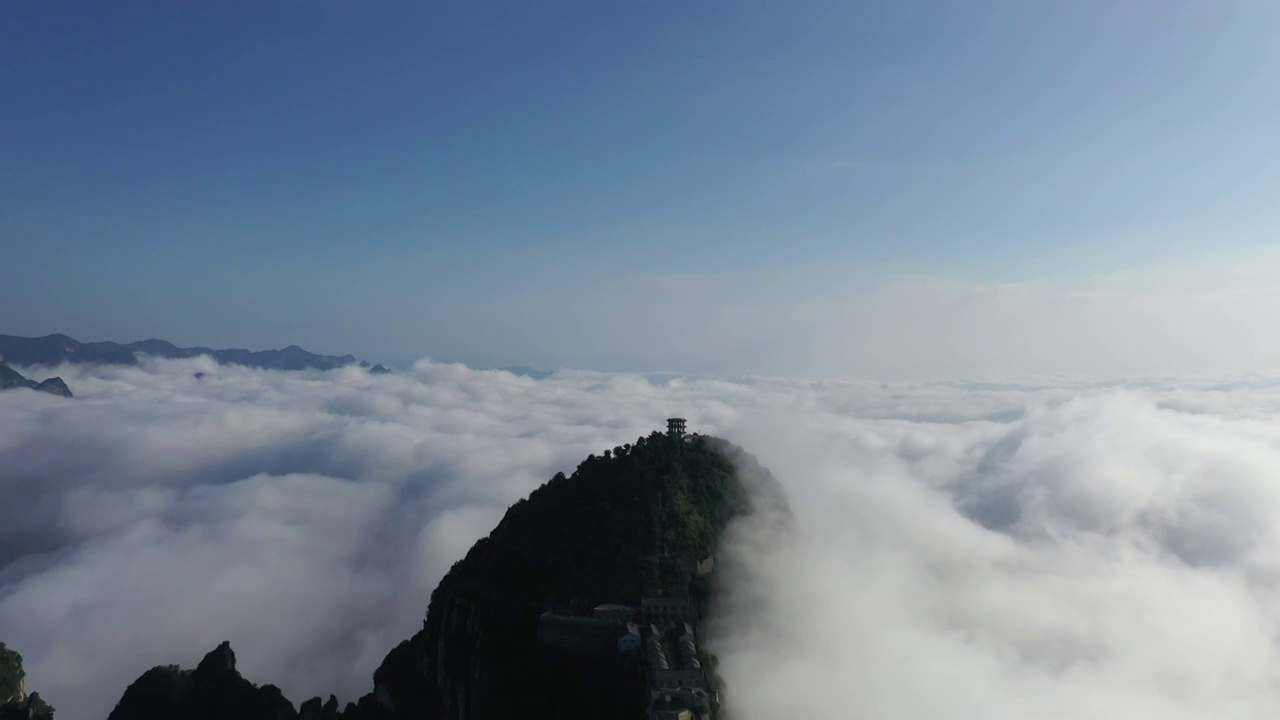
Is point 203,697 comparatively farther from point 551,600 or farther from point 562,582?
point 562,582

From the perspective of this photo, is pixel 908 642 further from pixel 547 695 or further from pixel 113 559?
pixel 113 559

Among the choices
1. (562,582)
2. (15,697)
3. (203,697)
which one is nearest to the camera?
(562,582)

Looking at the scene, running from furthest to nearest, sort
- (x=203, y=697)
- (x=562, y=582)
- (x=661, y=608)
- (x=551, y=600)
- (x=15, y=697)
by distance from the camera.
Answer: (x=203, y=697)
(x=15, y=697)
(x=562, y=582)
(x=551, y=600)
(x=661, y=608)

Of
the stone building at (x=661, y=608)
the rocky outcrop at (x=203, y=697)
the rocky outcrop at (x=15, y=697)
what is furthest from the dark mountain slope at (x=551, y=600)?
the rocky outcrop at (x=15, y=697)

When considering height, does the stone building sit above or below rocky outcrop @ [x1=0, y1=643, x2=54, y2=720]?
above

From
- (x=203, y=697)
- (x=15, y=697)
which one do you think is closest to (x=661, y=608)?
(x=203, y=697)

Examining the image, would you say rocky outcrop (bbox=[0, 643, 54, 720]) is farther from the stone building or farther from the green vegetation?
the stone building

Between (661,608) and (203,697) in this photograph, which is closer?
(661,608)

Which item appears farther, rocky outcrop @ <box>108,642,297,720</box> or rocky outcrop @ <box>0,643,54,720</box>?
rocky outcrop @ <box>108,642,297,720</box>

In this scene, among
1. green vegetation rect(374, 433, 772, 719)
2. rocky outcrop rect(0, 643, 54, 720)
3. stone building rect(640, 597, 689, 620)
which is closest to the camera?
green vegetation rect(374, 433, 772, 719)

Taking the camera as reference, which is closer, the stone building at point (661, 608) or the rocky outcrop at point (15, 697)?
the stone building at point (661, 608)

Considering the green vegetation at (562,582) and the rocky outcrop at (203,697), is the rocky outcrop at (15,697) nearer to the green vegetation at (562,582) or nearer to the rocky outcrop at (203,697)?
the rocky outcrop at (203,697)

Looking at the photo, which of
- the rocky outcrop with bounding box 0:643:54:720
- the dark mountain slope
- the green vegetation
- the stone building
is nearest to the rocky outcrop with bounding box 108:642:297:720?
the dark mountain slope
